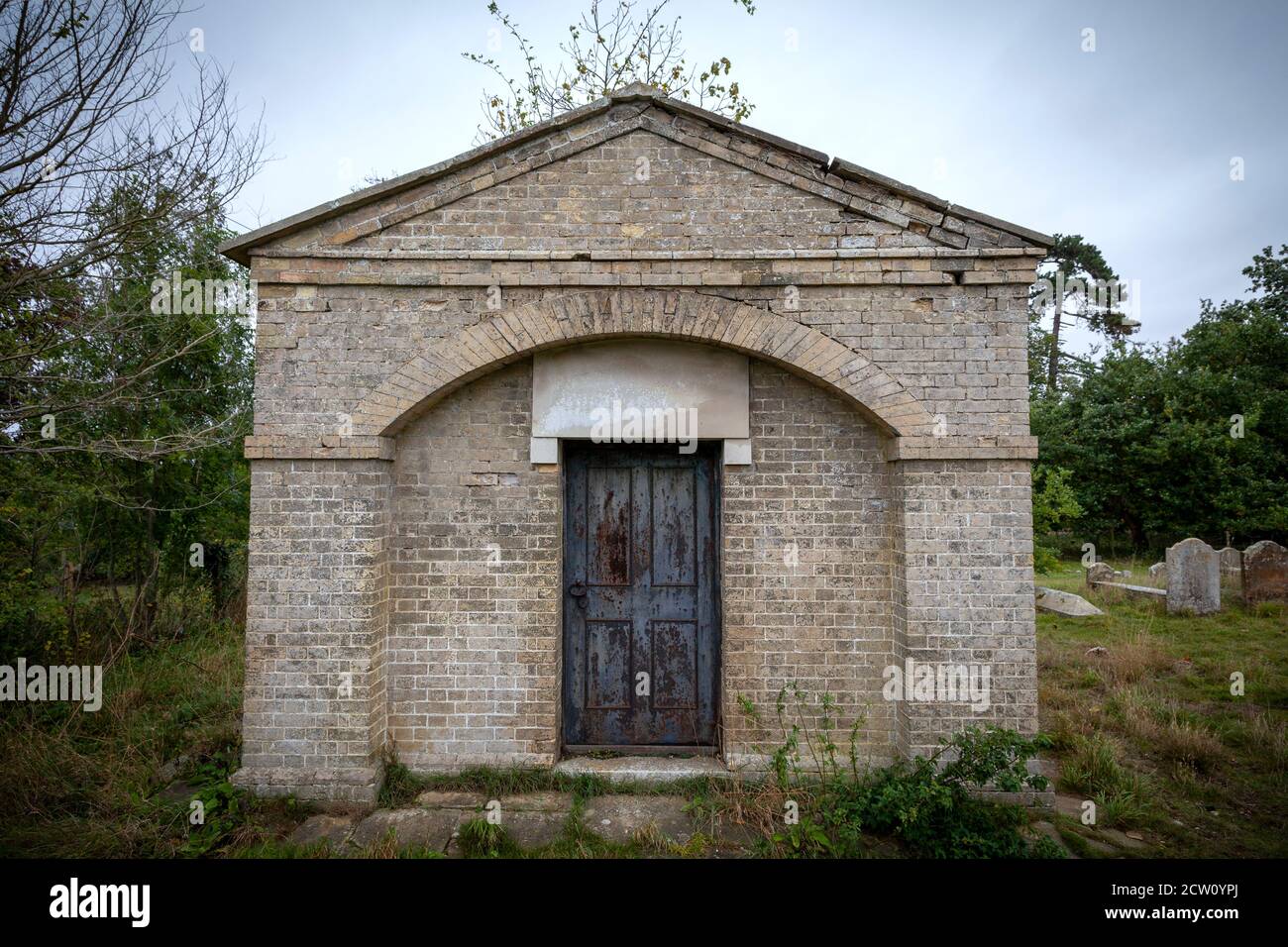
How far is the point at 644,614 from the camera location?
5.50 m

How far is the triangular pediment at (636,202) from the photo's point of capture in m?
5.08

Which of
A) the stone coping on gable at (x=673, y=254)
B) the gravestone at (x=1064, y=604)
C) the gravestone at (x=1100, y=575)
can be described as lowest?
the gravestone at (x=1064, y=604)

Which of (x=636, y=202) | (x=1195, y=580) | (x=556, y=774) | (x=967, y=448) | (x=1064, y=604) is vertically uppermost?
(x=636, y=202)

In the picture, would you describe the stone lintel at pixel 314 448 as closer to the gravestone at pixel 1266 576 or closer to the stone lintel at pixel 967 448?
the stone lintel at pixel 967 448

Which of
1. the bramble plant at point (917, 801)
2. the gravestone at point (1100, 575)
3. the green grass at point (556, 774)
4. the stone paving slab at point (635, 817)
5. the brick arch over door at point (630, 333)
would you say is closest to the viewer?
the bramble plant at point (917, 801)

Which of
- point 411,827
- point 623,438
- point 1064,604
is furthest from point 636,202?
point 1064,604

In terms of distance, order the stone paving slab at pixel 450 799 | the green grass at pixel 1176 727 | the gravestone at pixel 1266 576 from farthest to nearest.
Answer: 1. the gravestone at pixel 1266 576
2. the stone paving slab at pixel 450 799
3. the green grass at pixel 1176 727

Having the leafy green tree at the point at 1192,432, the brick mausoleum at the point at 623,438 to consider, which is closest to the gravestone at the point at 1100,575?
the leafy green tree at the point at 1192,432

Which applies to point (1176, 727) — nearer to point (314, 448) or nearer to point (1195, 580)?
point (1195, 580)

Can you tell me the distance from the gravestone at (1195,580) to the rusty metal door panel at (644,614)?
9472 millimetres

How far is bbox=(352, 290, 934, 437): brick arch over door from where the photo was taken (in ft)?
16.4

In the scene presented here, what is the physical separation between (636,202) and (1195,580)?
11150 mm

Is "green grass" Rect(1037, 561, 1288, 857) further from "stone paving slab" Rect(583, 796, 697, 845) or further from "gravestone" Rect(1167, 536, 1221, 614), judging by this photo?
"stone paving slab" Rect(583, 796, 697, 845)

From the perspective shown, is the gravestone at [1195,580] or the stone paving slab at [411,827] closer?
the stone paving slab at [411,827]
